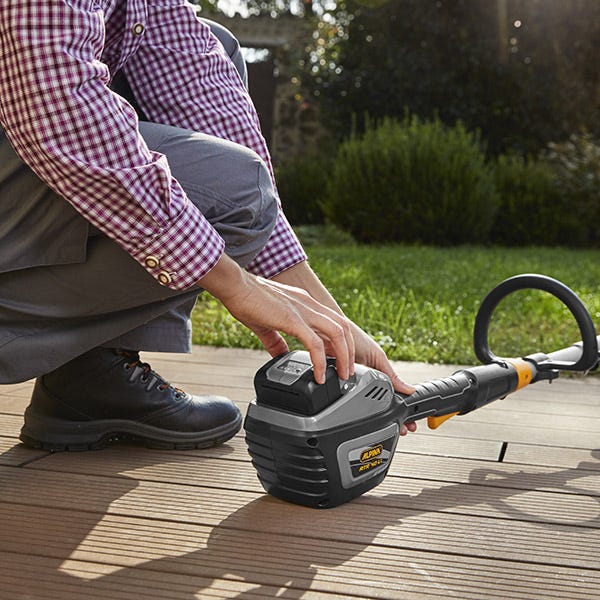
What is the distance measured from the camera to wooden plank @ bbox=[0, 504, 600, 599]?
1128 mm

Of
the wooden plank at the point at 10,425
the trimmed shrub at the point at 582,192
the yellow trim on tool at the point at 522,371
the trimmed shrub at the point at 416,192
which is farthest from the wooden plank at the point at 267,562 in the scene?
the trimmed shrub at the point at 582,192

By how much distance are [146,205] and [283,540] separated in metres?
0.53

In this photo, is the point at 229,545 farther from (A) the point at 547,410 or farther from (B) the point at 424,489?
(A) the point at 547,410

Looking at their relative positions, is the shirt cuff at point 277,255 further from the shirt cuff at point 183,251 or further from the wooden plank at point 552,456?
the wooden plank at point 552,456

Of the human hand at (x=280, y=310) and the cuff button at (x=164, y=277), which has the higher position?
the cuff button at (x=164, y=277)

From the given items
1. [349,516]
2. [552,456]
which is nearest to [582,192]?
[552,456]

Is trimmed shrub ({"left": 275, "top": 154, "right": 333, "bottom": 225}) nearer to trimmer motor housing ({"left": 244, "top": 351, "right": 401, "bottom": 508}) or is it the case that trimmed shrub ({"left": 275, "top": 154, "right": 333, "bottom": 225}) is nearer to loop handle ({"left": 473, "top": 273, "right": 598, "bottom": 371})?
loop handle ({"left": 473, "top": 273, "right": 598, "bottom": 371})

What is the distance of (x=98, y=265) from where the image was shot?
1.37 metres

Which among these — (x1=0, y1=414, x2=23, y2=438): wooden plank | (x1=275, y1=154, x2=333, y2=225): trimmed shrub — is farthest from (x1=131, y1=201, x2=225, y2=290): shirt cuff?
(x1=275, y1=154, x2=333, y2=225): trimmed shrub

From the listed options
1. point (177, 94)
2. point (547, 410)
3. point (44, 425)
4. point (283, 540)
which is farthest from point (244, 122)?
point (547, 410)

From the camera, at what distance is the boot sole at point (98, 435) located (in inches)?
64.7

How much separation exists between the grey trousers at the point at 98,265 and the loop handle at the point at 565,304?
55 centimetres

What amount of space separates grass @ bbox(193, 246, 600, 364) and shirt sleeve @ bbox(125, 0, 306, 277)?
41.9 inches

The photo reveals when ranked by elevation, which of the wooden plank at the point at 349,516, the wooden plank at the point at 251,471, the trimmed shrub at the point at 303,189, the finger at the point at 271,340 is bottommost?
the trimmed shrub at the point at 303,189
